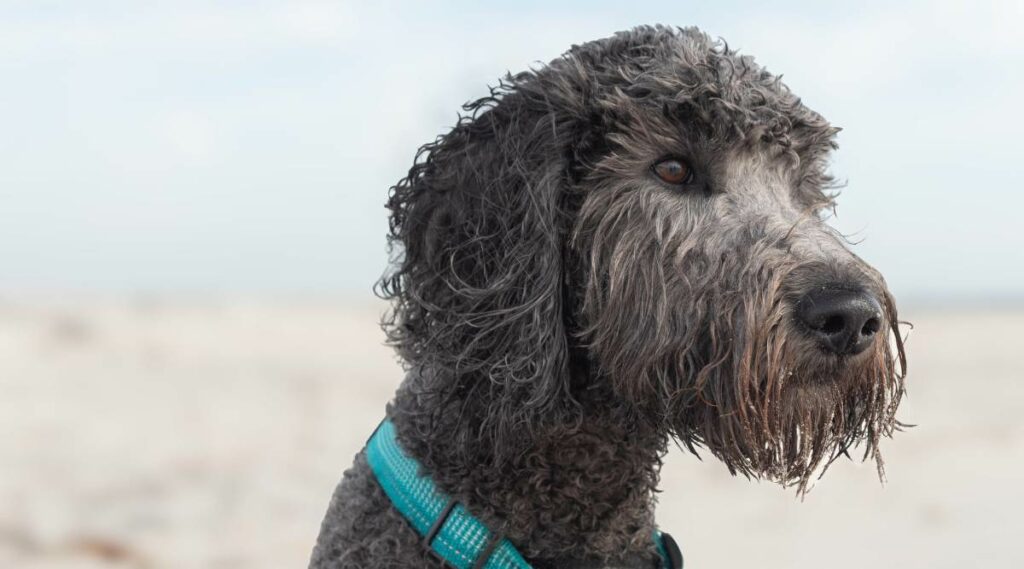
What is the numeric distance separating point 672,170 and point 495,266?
57cm

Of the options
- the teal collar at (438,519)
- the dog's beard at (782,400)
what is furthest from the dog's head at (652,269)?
the teal collar at (438,519)

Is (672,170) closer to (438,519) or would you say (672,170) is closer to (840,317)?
(840,317)

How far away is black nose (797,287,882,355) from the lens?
2.81 metres

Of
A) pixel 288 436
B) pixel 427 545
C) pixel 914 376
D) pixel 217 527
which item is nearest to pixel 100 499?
pixel 217 527

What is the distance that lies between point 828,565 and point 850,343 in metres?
5.24

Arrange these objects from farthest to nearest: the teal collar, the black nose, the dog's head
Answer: the teal collar < the dog's head < the black nose

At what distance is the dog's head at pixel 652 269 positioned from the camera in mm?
2975

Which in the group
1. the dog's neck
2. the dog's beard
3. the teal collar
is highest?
the dog's beard

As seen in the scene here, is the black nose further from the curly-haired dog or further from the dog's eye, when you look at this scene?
the dog's eye

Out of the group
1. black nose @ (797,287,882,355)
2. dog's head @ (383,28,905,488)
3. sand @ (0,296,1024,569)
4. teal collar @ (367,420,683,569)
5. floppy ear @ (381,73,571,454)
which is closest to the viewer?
black nose @ (797,287,882,355)

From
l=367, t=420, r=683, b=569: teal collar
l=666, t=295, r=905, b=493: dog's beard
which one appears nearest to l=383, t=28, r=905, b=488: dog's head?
l=666, t=295, r=905, b=493: dog's beard

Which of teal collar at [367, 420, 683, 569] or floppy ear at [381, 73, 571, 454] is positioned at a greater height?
floppy ear at [381, 73, 571, 454]

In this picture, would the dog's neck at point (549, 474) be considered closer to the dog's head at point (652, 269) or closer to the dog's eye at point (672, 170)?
the dog's head at point (652, 269)

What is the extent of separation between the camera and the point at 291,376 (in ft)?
53.8
